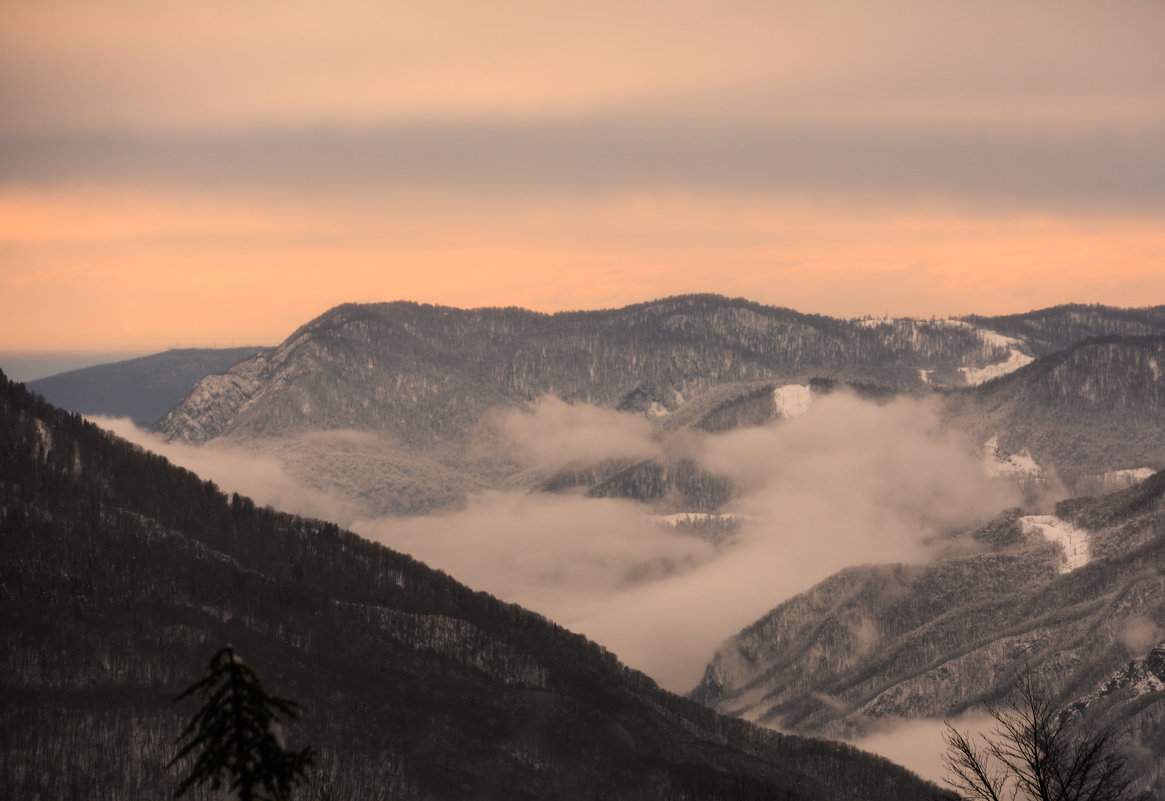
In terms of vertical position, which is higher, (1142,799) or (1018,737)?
(1018,737)

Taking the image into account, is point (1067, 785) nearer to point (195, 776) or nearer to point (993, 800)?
point (993, 800)

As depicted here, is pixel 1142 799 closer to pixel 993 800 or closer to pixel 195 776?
pixel 993 800

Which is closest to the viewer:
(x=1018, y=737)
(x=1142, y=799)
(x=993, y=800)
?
(x=993, y=800)

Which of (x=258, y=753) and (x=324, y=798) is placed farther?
(x=324, y=798)

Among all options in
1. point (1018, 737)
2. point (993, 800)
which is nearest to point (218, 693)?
point (993, 800)

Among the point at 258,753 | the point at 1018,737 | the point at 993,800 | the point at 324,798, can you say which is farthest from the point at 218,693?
the point at 1018,737

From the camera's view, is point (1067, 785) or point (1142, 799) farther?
point (1142, 799)

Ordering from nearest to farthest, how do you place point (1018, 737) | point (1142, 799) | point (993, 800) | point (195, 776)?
point (195, 776) < point (993, 800) < point (1018, 737) < point (1142, 799)

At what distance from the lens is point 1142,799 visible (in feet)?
486

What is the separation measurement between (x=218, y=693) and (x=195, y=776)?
346 centimetres

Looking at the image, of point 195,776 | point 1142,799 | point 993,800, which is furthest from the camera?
point 1142,799

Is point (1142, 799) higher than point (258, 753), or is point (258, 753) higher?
point (258, 753)

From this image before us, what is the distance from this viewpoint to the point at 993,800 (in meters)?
87.2

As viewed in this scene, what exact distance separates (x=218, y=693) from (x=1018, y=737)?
54.4m
